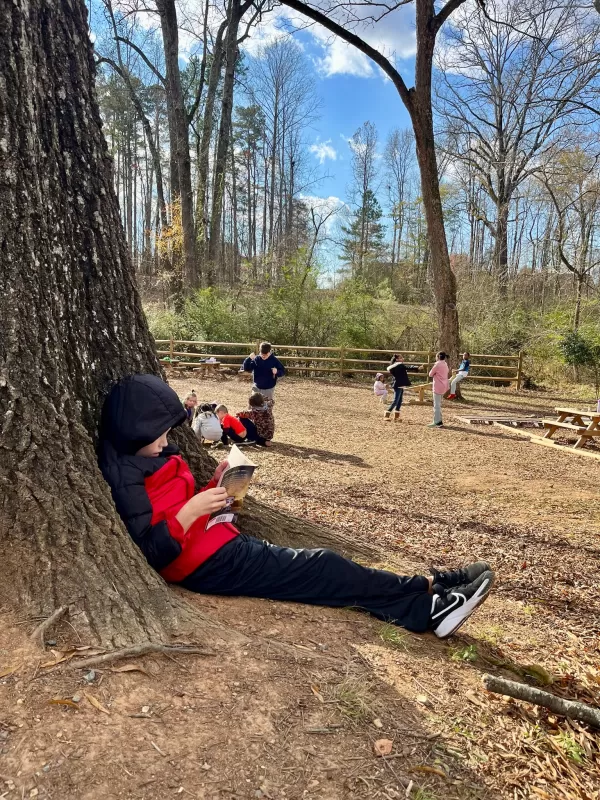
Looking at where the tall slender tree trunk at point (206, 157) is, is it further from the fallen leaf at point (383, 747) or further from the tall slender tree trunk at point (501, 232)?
the fallen leaf at point (383, 747)

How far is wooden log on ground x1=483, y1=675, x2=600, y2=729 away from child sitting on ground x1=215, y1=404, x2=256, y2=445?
7072 millimetres

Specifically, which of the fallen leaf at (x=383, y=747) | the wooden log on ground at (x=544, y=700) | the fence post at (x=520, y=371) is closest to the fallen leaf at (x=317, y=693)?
the fallen leaf at (x=383, y=747)

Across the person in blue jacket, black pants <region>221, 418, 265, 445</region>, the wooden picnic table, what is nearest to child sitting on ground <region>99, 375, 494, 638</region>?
black pants <region>221, 418, 265, 445</region>

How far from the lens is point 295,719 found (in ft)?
6.16

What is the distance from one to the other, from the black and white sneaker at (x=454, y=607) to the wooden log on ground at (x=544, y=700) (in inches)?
22.4

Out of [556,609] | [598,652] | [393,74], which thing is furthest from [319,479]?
[393,74]

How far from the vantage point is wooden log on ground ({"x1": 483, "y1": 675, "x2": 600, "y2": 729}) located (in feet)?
7.33

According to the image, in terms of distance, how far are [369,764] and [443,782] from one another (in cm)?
25

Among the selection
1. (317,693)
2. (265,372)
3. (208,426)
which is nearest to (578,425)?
(265,372)

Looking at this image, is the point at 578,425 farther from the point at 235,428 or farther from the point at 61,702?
the point at 61,702

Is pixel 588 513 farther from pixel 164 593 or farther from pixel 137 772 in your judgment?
pixel 137 772

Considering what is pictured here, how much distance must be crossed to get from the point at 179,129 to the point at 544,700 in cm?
2229

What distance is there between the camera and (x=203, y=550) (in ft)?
8.51

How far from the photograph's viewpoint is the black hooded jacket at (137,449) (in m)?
2.42
